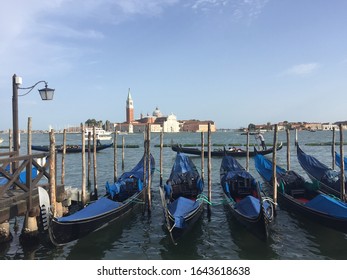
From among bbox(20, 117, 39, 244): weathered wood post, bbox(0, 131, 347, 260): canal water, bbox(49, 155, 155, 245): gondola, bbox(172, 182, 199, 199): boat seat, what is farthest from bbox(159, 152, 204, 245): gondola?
bbox(20, 117, 39, 244): weathered wood post

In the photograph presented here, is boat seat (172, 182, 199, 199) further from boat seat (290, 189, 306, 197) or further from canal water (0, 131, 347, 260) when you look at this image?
boat seat (290, 189, 306, 197)

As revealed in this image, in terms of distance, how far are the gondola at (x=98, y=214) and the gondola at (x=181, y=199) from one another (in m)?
0.96

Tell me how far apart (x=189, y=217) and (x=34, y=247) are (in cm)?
316

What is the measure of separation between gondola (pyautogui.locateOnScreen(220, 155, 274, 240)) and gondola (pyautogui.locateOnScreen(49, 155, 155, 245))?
102 inches

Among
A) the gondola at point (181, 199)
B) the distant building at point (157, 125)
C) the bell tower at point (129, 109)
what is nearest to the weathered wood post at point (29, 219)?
the gondola at point (181, 199)

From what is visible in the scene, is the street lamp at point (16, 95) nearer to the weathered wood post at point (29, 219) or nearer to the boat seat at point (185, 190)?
the weathered wood post at point (29, 219)

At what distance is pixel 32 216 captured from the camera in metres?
6.48

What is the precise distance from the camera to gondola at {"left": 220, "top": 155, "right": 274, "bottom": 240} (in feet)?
20.8

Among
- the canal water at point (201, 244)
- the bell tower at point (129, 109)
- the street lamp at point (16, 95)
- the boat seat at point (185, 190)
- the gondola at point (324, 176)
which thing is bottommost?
the canal water at point (201, 244)

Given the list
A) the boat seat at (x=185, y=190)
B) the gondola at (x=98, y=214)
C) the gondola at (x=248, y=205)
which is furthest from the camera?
the boat seat at (x=185, y=190)

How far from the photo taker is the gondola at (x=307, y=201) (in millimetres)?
6632
